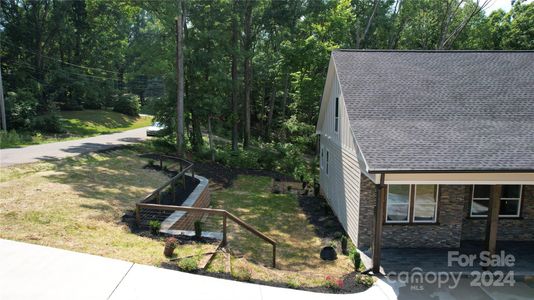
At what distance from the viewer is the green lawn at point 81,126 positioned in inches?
915

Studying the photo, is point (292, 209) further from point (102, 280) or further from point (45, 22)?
point (45, 22)

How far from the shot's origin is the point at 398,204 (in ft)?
37.1

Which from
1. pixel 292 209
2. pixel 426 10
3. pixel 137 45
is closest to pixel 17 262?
pixel 292 209

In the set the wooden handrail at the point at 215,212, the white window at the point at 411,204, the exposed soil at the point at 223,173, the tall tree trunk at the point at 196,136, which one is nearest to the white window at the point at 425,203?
the white window at the point at 411,204

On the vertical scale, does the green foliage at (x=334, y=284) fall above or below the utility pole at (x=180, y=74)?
below

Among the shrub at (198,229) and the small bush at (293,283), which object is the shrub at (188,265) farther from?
the small bush at (293,283)

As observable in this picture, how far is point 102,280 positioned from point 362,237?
746 cm

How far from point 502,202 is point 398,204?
3.80 meters

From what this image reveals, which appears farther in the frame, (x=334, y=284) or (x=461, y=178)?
(x=461, y=178)

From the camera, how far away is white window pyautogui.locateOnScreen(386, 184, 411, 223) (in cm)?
1128

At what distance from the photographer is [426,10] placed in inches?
1612

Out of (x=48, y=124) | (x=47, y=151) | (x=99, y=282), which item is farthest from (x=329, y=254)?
(x=48, y=124)

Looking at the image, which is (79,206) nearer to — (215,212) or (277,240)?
(215,212)

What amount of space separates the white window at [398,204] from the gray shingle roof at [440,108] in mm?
1833
